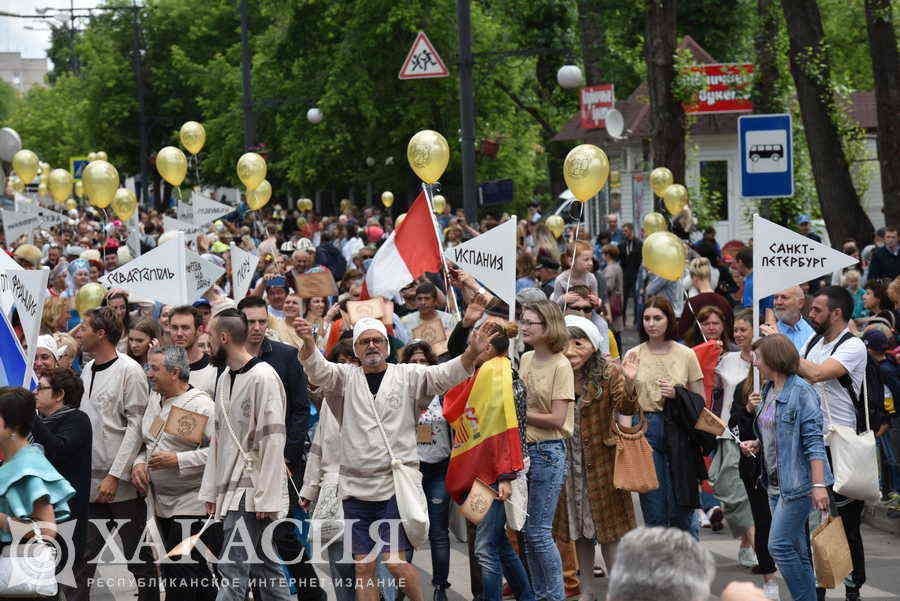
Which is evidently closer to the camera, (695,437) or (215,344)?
(215,344)

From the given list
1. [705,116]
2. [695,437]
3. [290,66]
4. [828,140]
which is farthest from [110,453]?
[290,66]

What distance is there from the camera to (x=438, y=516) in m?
8.03

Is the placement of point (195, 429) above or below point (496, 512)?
above

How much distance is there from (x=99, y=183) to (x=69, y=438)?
407 inches

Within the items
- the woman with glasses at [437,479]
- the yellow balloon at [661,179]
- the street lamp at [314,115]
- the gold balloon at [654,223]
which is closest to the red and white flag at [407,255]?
the woman with glasses at [437,479]

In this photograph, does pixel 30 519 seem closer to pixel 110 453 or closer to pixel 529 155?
pixel 110 453

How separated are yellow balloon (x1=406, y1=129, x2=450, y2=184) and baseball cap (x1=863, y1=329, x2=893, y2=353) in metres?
3.49

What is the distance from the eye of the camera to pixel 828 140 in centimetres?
1841

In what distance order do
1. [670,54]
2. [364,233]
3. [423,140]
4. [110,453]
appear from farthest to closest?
[364,233], [670,54], [423,140], [110,453]

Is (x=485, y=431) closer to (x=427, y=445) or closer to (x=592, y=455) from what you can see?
(x=427, y=445)

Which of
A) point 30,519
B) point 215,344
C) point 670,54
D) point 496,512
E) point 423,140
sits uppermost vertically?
point 670,54

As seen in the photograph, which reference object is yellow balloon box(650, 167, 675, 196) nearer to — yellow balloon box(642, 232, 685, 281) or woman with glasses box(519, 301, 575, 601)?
yellow balloon box(642, 232, 685, 281)

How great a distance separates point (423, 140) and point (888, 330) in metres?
3.84

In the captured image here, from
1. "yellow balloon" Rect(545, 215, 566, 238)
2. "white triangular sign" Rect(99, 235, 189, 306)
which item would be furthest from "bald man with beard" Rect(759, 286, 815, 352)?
"yellow balloon" Rect(545, 215, 566, 238)
